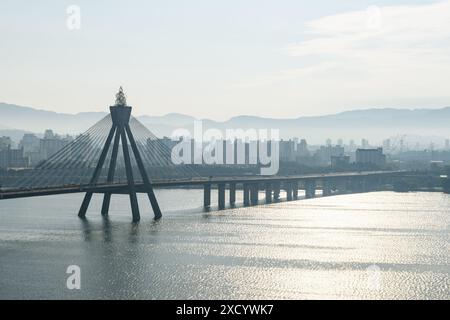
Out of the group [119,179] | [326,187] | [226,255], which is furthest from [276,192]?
[226,255]

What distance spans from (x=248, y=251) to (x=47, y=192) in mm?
18592

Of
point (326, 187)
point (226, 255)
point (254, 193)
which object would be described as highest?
point (254, 193)

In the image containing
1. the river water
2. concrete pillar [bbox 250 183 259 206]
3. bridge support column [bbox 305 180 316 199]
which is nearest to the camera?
the river water

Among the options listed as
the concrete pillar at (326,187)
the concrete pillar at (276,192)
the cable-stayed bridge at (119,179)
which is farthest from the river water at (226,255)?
the concrete pillar at (326,187)

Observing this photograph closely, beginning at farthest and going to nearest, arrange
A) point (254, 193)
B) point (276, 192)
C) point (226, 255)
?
point (276, 192)
point (254, 193)
point (226, 255)

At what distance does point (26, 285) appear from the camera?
1512 inches

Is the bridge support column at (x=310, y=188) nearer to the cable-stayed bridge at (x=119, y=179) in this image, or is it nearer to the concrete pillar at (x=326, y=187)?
the cable-stayed bridge at (x=119, y=179)

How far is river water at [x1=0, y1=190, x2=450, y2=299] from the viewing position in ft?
125

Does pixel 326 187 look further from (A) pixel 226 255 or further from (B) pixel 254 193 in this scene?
(A) pixel 226 255

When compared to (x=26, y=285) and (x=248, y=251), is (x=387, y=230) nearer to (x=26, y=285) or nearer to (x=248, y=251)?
(x=248, y=251)

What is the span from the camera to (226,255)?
48625 mm

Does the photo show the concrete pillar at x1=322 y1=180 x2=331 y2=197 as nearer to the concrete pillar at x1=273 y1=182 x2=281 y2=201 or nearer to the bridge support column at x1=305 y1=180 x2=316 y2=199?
the bridge support column at x1=305 y1=180 x2=316 y2=199

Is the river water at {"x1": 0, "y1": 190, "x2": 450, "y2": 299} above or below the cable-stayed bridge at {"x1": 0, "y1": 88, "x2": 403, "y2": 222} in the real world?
below

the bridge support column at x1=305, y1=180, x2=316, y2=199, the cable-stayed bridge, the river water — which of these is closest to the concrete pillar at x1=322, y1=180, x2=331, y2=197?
the cable-stayed bridge
